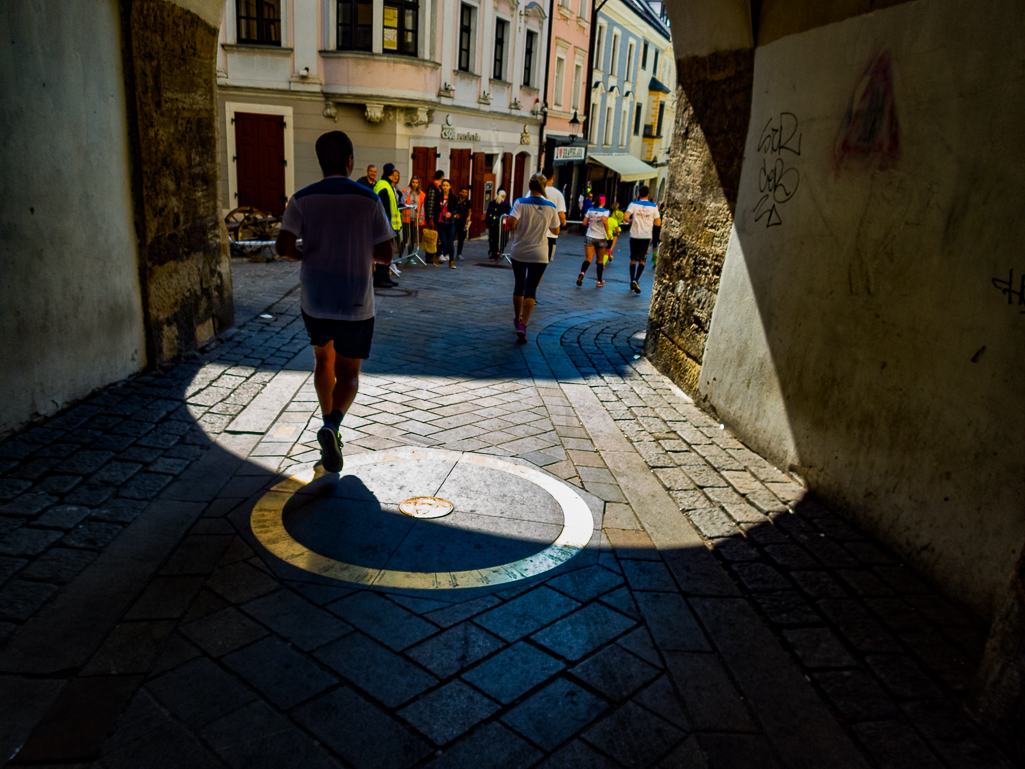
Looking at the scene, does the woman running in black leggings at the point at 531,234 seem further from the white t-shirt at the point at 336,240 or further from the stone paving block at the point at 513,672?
the stone paving block at the point at 513,672

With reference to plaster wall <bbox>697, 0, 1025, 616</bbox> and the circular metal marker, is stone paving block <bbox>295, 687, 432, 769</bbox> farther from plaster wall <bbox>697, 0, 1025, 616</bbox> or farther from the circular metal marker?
plaster wall <bbox>697, 0, 1025, 616</bbox>

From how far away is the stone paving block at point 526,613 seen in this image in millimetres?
3139

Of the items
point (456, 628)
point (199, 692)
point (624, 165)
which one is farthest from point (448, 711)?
point (624, 165)

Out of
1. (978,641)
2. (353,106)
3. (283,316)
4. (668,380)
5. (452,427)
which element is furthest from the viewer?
(353,106)

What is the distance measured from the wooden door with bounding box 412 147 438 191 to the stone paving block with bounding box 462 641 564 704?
1800 cm

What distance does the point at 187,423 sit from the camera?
5.22 meters

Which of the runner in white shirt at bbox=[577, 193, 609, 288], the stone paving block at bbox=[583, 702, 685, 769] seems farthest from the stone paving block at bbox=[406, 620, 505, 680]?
the runner in white shirt at bbox=[577, 193, 609, 288]

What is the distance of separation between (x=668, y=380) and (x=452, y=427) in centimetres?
269

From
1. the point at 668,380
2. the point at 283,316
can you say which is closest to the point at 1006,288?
the point at 668,380

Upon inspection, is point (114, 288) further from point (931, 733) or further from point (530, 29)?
point (530, 29)

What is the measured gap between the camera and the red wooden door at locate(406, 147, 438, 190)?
20016 mm

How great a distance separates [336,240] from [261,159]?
16689 millimetres

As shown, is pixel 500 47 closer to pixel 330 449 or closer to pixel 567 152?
pixel 567 152

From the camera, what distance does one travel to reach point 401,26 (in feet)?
61.5
